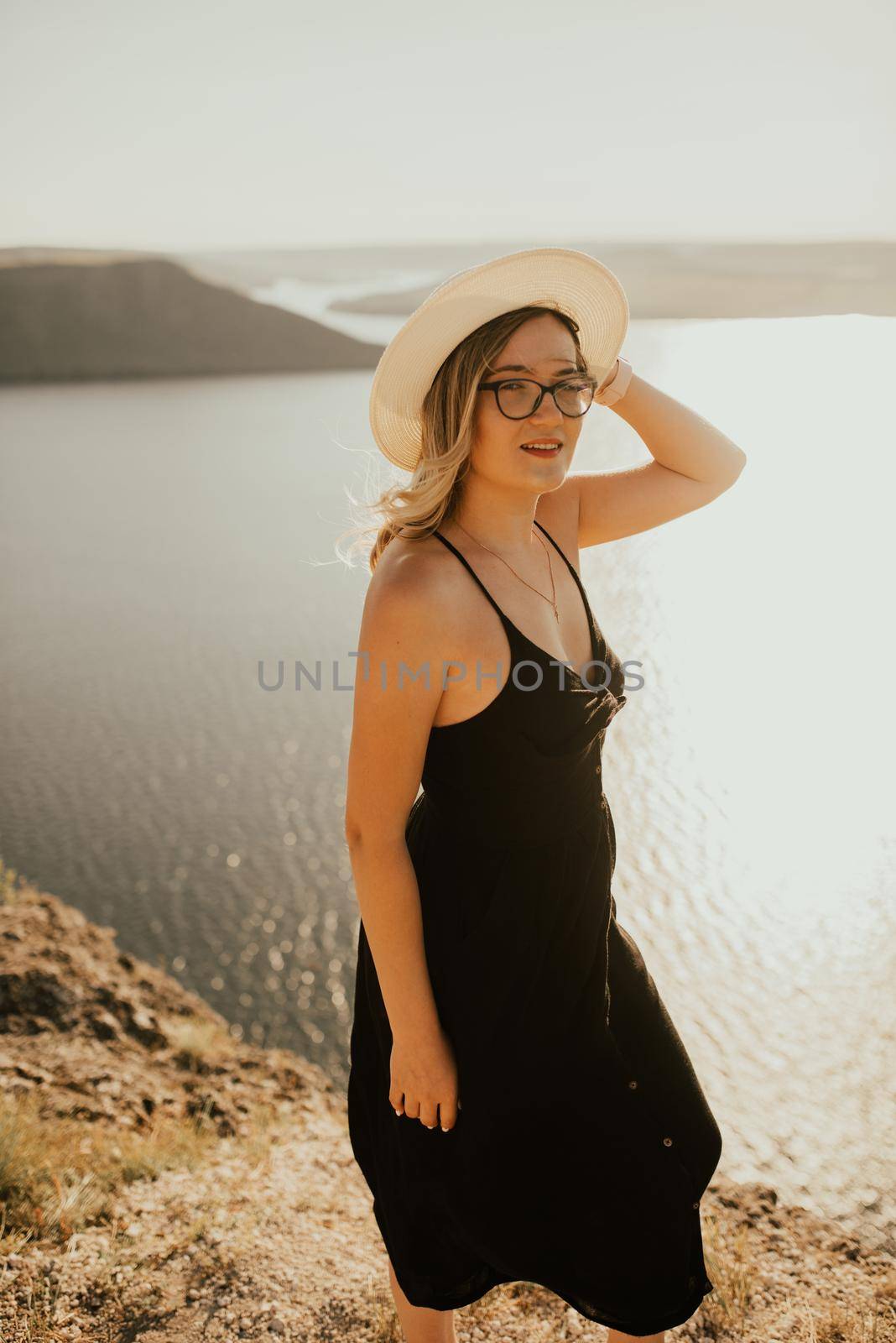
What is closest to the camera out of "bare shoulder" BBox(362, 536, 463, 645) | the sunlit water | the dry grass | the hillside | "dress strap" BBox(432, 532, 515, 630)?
"bare shoulder" BBox(362, 536, 463, 645)

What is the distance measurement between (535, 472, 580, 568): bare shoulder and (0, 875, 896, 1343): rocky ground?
1.96 meters

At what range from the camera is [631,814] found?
11.1m

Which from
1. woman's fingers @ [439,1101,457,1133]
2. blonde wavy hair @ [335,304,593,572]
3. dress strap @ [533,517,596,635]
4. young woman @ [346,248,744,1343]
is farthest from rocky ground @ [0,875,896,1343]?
blonde wavy hair @ [335,304,593,572]

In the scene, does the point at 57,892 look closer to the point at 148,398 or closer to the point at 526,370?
the point at 526,370

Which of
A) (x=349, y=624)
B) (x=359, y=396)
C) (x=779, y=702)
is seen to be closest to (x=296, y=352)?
(x=359, y=396)

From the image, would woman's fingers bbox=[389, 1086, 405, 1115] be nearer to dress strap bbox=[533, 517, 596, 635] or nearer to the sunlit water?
dress strap bbox=[533, 517, 596, 635]

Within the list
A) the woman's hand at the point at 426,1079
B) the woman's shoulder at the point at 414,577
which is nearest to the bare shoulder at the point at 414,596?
the woman's shoulder at the point at 414,577

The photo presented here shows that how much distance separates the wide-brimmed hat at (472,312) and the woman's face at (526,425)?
7 centimetres

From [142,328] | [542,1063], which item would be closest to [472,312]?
[542,1063]

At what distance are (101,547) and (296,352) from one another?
34.0 meters

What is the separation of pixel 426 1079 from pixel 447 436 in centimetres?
108

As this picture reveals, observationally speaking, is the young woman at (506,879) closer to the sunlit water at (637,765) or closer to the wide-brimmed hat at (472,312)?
the wide-brimmed hat at (472,312)

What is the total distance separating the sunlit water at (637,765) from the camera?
25.5 ft

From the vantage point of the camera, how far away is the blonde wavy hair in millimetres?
1496
